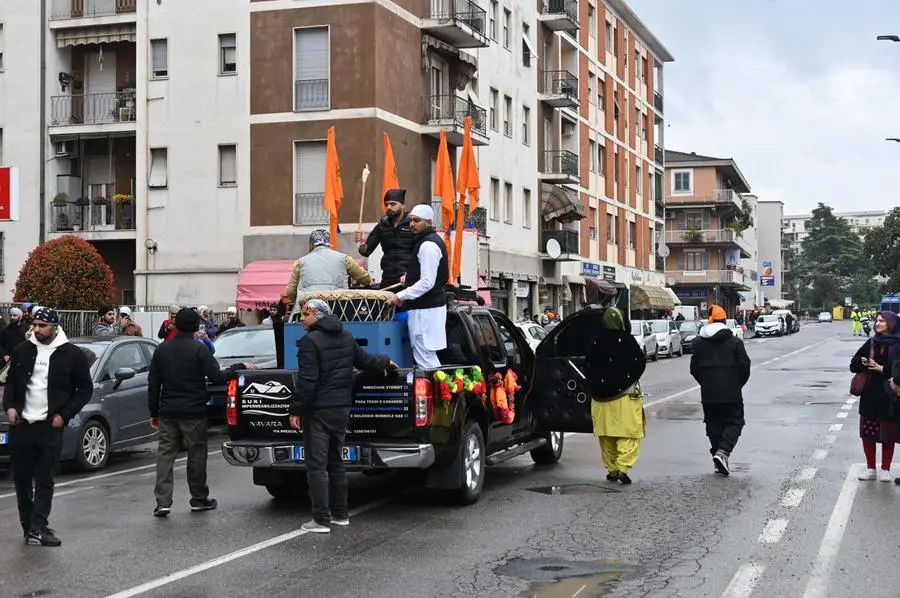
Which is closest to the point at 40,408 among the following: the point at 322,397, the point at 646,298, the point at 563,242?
the point at 322,397

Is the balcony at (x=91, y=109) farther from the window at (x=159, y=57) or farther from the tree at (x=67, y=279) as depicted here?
the tree at (x=67, y=279)

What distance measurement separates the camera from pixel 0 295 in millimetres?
36969

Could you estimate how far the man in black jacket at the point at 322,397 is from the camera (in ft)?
29.8

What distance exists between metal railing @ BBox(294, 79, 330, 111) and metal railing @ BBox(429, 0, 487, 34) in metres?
5.10

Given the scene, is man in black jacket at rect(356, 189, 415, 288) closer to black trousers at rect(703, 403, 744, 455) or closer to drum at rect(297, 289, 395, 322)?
drum at rect(297, 289, 395, 322)

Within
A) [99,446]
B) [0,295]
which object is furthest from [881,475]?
[0,295]

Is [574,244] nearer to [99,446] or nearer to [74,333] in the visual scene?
[74,333]

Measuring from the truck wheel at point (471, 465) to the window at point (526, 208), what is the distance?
3637 centimetres

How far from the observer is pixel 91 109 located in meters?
37.0

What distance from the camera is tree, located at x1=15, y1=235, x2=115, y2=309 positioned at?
29.5m

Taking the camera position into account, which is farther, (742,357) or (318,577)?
(742,357)

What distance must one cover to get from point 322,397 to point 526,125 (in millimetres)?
39507

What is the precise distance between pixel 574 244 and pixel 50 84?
22970mm

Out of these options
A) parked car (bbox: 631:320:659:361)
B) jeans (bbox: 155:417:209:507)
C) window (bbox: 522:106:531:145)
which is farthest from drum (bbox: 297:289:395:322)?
window (bbox: 522:106:531:145)
